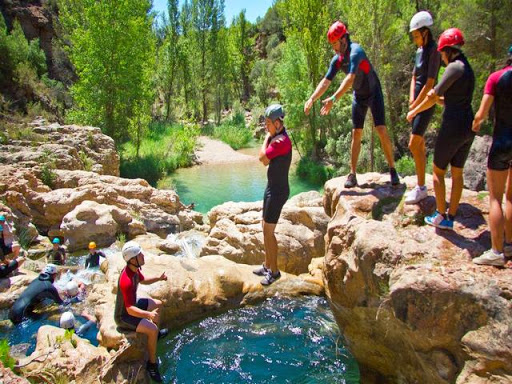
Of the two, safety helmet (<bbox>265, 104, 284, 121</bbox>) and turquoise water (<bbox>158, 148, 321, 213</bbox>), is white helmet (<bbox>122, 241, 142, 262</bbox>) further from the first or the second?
turquoise water (<bbox>158, 148, 321, 213</bbox>)

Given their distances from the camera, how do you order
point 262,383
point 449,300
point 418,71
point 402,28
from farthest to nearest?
point 402,28, point 262,383, point 418,71, point 449,300

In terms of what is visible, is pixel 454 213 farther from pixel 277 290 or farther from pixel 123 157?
Answer: pixel 123 157

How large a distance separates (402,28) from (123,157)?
16.6m

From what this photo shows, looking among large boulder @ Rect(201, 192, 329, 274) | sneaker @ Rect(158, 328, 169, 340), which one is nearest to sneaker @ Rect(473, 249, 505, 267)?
sneaker @ Rect(158, 328, 169, 340)

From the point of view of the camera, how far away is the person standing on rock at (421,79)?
4.36 meters

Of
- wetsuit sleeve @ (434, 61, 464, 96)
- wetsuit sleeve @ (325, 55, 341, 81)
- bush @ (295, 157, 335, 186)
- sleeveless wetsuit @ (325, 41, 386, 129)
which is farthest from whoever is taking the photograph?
bush @ (295, 157, 335, 186)

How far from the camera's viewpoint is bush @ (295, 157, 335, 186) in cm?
2230

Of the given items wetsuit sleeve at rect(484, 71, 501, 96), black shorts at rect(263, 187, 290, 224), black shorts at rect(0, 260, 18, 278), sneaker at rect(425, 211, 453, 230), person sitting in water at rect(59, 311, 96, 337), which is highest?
wetsuit sleeve at rect(484, 71, 501, 96)

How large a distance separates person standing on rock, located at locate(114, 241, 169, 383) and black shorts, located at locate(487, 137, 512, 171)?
13.3ft

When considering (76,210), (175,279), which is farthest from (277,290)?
(76,210)

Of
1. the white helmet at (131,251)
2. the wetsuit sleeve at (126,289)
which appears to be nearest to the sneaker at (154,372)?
the wetsuit sleeve at (126,289)

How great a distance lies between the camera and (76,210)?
37.5 ft

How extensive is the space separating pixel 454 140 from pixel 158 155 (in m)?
22.7

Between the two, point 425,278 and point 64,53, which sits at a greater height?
point 64,53
